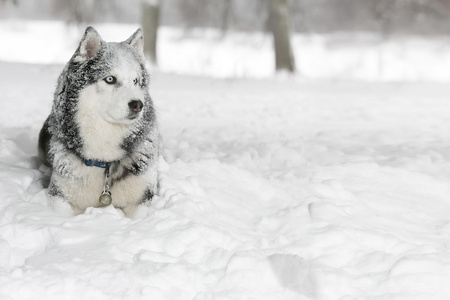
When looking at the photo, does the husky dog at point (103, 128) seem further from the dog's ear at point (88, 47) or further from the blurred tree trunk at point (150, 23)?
the blurred tree trunk at point (150, 23)

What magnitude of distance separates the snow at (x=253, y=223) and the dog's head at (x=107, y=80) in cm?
76

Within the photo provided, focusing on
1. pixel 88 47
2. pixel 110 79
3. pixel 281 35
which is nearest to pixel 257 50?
pixel 281 35

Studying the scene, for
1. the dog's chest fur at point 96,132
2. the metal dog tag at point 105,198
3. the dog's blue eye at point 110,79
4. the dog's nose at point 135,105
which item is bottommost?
the metal dog tag at point 105,198

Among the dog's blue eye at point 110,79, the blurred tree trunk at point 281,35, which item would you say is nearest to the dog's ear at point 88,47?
the dog's blue eye at point 110,79

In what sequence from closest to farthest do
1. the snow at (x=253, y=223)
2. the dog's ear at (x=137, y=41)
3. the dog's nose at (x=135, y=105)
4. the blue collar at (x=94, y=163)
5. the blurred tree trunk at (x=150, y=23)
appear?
the snow at (x=253, y=223)
the dog's nose at (x=135, y=105)
the blue collar at (x=94, y=163)
the dog's ear at (x=137, y=41)
the blurred tree trunk at (x=150, y=23)

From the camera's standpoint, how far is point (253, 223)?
13.4 feet

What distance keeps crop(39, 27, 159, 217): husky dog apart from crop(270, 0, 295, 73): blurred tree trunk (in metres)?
10.3

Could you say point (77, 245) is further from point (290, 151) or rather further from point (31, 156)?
point (290, 151)

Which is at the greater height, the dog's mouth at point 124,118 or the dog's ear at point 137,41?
the dog's ear at point 137,41

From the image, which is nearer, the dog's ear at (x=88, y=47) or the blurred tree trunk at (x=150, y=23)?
the dog's ear at (x=88, y=47)

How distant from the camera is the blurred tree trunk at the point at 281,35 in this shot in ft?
45.4

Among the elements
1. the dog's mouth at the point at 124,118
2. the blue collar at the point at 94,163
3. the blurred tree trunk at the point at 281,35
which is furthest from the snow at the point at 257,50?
the dog's mouth at the point at 124,118

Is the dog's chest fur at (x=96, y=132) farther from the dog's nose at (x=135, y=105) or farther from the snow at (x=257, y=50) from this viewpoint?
the snow at (x=257, y=50)

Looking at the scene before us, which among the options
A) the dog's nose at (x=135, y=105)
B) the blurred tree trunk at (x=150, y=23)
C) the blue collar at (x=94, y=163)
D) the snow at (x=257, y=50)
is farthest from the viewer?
the snow at (x=257, y=50)
